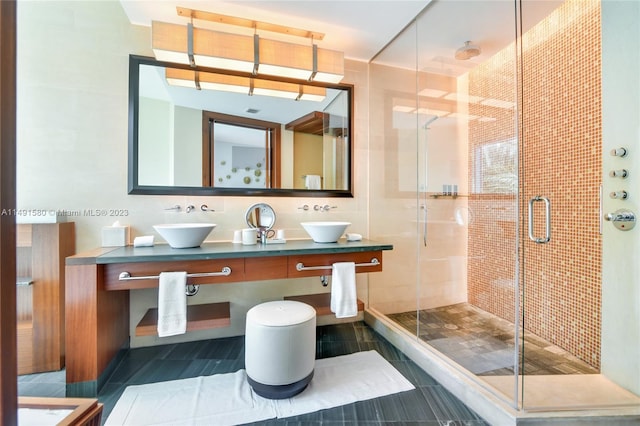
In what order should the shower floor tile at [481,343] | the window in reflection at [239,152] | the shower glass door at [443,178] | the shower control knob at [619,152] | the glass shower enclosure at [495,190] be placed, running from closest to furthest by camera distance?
1. the shower control knob at [619,152]
2. the shower floor tile at [481,343]
3. the glass shower enclosure at [495,190]
4. the window in reflection at [239,152]
5. the shower glass door at [443,178]

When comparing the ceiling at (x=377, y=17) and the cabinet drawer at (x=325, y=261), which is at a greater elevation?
the ceiling at (x=377, y=17)

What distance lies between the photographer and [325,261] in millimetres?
2100

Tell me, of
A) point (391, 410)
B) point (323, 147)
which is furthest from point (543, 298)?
point (323, 147)

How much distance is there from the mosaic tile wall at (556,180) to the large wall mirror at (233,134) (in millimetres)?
1364

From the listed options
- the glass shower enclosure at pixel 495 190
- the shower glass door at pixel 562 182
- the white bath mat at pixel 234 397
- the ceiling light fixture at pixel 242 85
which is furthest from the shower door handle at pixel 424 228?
the ceiling light fixture at pixel 242 85

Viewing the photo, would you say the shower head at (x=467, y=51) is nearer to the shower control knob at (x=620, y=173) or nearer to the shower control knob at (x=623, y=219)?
the shower control knob at (x=620, y=173)

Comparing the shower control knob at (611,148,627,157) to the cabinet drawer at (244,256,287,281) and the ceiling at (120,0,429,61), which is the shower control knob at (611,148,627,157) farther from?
the cabinet drawer at (244,256,287,281)

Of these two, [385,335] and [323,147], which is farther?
[323,147]

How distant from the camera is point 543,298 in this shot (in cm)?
240

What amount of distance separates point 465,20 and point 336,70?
3.60 ft

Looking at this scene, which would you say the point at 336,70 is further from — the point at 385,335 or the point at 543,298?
the point at 543,298

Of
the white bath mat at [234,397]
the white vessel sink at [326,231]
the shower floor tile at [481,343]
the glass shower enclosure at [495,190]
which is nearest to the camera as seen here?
the white bath mat at [234,397]

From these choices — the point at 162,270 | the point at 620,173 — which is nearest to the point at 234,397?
the point at 162,270

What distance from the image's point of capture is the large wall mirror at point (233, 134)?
2.20 metres
